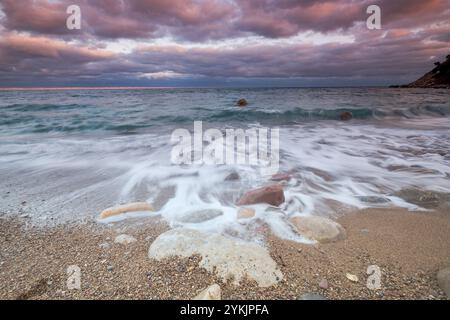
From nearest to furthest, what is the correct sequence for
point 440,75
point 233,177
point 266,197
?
1. point 266,197
2. point 233,177
3. point 440,75

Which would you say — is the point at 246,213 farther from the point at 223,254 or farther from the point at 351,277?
the point at 351,277

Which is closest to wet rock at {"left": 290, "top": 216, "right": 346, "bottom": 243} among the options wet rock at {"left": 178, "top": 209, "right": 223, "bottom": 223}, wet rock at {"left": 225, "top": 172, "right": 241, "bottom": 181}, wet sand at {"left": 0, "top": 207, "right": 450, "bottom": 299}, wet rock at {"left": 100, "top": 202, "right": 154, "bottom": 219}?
wet sand at {"left": 0, "top": 207, "right": 450, "bottom": 299}

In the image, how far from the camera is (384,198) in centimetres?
314

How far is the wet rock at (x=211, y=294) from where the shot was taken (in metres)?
1.57

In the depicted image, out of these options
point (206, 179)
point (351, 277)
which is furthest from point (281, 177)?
point (351, 277)

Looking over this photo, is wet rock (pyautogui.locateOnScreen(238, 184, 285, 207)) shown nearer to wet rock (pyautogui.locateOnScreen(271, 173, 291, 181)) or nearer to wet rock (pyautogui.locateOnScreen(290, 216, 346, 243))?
wet rock (pyautogui.locateOnScreen(290, 216, 346, 243))

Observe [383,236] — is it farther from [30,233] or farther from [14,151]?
[14,151]

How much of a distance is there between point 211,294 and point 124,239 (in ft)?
3.45

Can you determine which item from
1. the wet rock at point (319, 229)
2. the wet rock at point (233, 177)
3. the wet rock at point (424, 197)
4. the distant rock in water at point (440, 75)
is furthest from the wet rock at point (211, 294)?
the distant rock in water at point (440, 75)

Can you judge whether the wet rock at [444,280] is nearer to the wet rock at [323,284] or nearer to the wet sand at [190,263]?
the wet sand at [190,263]

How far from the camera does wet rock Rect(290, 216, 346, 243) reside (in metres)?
2.24

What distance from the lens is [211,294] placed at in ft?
5.16

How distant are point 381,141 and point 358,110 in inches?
329

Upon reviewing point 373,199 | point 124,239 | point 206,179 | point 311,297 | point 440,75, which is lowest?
point 311,297
